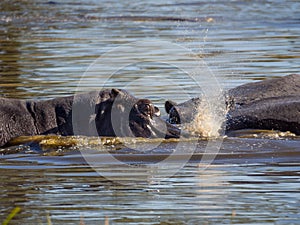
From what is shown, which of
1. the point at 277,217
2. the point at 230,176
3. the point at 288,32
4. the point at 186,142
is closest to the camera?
the point at 277,217

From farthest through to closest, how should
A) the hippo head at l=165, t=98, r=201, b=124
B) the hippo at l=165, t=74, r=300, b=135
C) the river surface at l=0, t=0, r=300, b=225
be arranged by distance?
the hippo head at l=165, t=98, r=201, b=124
the hippo at l=165, t=74, r=300, b=135
the river surface at l=0, t=0, r=300, b=225

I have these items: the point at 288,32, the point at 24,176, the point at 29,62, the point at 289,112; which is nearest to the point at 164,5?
the point at 288,32

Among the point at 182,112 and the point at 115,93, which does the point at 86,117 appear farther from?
the point at 182,112

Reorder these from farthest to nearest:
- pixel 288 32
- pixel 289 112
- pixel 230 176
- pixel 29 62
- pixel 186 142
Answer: pixel 288 32
pixel 29 62
pixel 289 112
pixel 186 142
pixel 230 176

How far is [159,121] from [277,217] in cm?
330

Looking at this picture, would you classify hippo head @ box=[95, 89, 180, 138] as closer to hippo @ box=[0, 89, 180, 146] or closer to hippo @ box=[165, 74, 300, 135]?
hippo @ box=[0, 89, 180, 146]

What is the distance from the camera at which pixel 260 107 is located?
31.6 ft

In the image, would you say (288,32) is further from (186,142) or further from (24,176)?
(24,176)

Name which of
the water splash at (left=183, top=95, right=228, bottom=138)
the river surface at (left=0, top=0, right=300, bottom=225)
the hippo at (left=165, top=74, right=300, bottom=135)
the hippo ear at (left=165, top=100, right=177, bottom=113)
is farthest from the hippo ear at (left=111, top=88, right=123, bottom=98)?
the hippo ear at (left=165, top=100, right=177, bottom=113)

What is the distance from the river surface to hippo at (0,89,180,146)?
0.21 metres

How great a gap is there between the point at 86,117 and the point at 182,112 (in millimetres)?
1703

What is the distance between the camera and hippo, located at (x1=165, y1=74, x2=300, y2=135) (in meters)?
9.34

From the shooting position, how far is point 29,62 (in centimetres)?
1537

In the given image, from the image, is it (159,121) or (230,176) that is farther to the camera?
(159,121)
